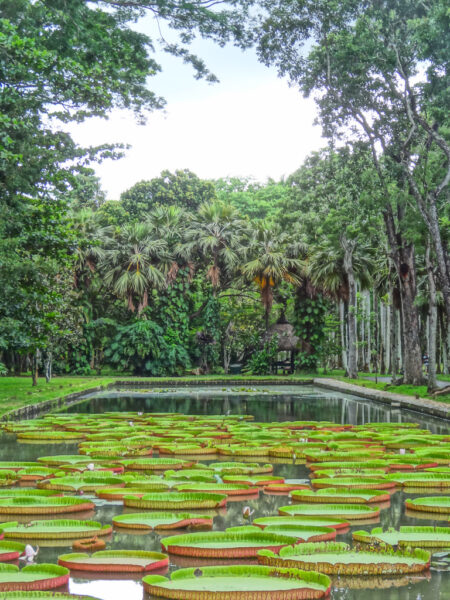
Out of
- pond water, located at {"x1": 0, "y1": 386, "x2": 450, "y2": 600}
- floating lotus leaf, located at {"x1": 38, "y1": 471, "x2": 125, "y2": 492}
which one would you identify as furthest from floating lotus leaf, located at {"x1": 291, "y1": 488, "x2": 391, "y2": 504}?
floating lotus leaf, located at {"x1": 38, "y1": 471, "x2": 125, "y2": 492}

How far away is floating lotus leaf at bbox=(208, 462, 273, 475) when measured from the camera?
5926 mm

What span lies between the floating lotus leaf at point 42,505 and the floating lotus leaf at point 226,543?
100cm

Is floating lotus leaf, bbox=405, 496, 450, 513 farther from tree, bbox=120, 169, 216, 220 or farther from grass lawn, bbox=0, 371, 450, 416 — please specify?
tree, bbox=120, 169, 216, 220

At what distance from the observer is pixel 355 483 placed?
17.1ft

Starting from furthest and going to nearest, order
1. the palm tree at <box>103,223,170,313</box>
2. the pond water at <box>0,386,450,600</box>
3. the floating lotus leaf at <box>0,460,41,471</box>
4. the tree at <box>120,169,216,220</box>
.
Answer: the tree at <box>120,169,216,220</box>, the palm tree at <box>103,223,170,313</box>, the floating lotus leaf at <box>0,460,41,471</box>, the pond water at <box>0,386,450,600</box>

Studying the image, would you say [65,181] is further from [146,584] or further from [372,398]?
[146,584]

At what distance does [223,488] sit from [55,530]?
1.52 meters

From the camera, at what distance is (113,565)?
3086 mm

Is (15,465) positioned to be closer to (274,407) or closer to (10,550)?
(10,550)

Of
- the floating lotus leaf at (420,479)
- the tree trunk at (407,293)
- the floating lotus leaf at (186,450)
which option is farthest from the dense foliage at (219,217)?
the floating lotus leaf at (420,479)

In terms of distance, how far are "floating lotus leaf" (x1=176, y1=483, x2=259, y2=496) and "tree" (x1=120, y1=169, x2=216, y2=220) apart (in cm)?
3487

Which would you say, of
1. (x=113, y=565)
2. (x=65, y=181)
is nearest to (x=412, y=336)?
(x=65, y=181)

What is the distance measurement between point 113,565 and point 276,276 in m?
28.5

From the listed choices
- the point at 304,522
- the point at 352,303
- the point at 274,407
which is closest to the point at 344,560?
the point at 304,522
